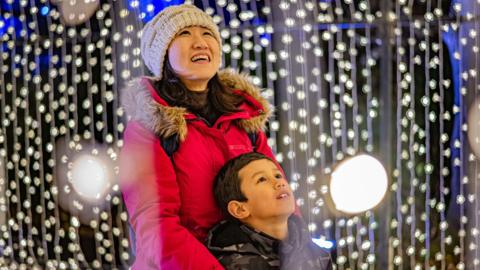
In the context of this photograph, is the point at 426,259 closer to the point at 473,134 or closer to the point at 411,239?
the point at 411,239

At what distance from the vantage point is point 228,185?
42.9 inches

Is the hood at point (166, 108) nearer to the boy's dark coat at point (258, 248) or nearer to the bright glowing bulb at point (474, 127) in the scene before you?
the boy's dark coat at point (258, 248)

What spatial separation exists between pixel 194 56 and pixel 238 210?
272mm

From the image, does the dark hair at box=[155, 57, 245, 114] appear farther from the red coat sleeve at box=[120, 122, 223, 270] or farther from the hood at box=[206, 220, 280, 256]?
the hood at box=[206, 220, 280, 256]

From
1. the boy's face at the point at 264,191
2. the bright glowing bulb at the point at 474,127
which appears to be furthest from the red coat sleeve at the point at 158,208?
the bright glowing bulb at the point at 474,127

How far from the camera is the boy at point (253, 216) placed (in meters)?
1.09

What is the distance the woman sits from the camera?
42.4 inches

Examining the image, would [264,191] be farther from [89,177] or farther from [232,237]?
[89,177]

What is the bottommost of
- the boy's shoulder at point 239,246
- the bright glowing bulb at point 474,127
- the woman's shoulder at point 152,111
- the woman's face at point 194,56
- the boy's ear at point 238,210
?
the boy's shoulder at point 239,246

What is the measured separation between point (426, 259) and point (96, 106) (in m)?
0.72

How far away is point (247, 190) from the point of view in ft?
3.61

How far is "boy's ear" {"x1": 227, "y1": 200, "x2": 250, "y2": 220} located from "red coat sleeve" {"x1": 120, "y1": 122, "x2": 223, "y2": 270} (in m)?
0.08

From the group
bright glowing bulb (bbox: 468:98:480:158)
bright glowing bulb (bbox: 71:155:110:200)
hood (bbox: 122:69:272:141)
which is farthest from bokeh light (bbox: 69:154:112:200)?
bright glowing bulb (bbox: 468:98:480:158)

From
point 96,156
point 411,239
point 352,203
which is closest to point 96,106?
point 96,156
